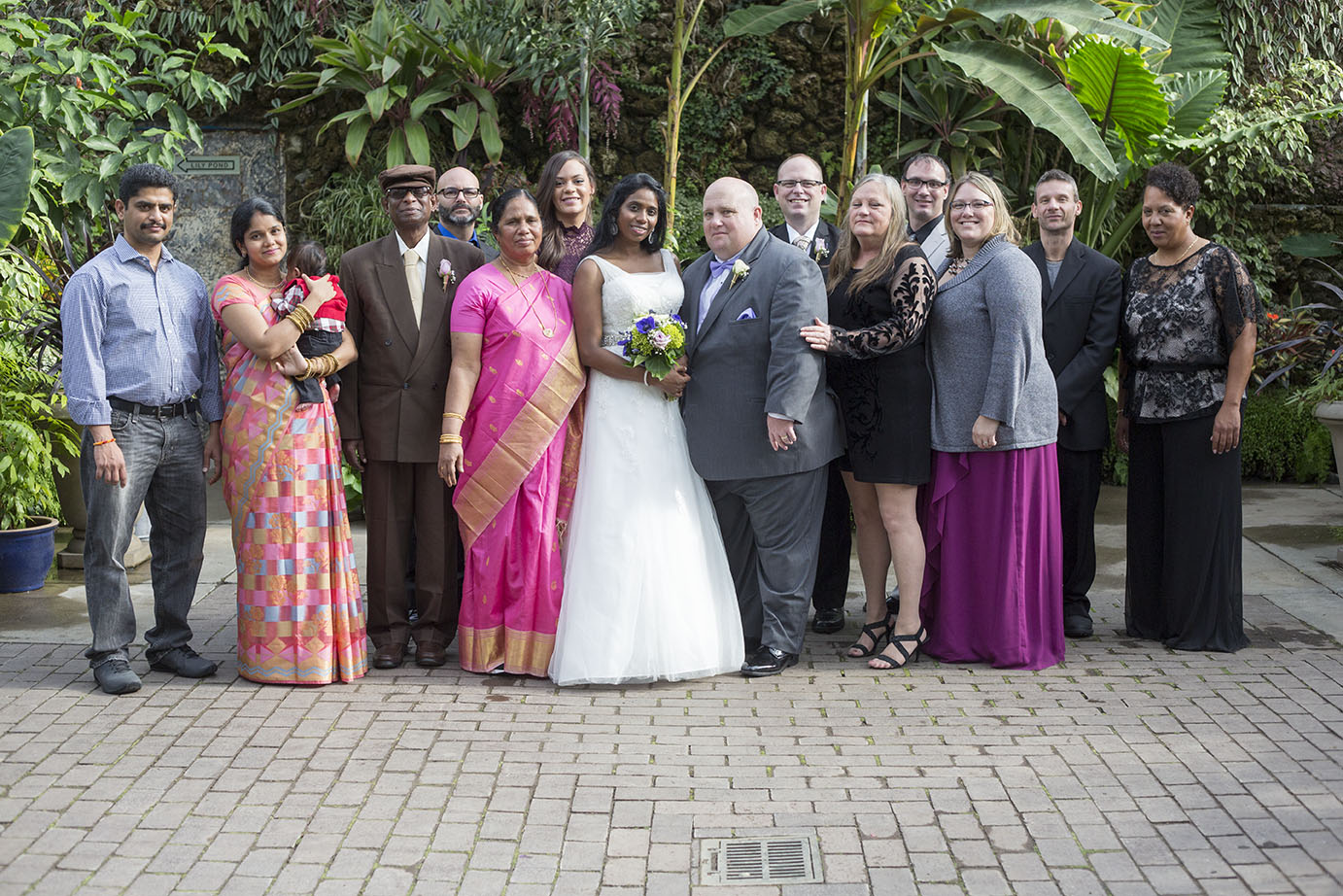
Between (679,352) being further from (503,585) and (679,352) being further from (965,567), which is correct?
(965,567)

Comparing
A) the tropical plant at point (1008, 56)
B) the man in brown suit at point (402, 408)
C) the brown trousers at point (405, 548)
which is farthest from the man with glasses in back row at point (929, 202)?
the brown trousers at point (405, 548)

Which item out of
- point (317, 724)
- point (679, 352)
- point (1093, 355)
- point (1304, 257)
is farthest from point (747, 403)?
point (1304, 257)

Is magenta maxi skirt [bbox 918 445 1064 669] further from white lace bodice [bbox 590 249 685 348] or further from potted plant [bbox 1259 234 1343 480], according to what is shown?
potted plant [bbox 1259 234 1343 480]

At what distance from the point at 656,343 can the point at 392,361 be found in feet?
3.87

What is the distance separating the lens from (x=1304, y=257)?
10875mm

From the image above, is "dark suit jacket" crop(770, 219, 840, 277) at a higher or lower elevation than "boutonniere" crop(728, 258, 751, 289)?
higher

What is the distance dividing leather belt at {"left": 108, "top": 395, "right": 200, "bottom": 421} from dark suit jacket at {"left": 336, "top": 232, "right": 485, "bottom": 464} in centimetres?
61

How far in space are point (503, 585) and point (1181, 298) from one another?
10.4 ft

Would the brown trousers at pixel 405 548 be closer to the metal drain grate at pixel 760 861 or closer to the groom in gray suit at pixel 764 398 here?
the groom in gray suit at pixel 764 398

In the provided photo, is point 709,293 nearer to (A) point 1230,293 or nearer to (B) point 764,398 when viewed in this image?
(B) point 764,398

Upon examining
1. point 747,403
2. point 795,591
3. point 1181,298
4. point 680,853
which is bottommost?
point 680,853

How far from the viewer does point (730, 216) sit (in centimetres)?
516

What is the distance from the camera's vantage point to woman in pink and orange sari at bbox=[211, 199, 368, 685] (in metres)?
5.06

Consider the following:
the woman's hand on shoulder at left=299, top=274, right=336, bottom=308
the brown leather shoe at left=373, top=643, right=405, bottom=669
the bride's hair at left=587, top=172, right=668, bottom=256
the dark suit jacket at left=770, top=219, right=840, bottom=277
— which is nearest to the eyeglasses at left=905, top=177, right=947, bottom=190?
the dark suit jacket at left=770, top=219, right=840, bottom=277
